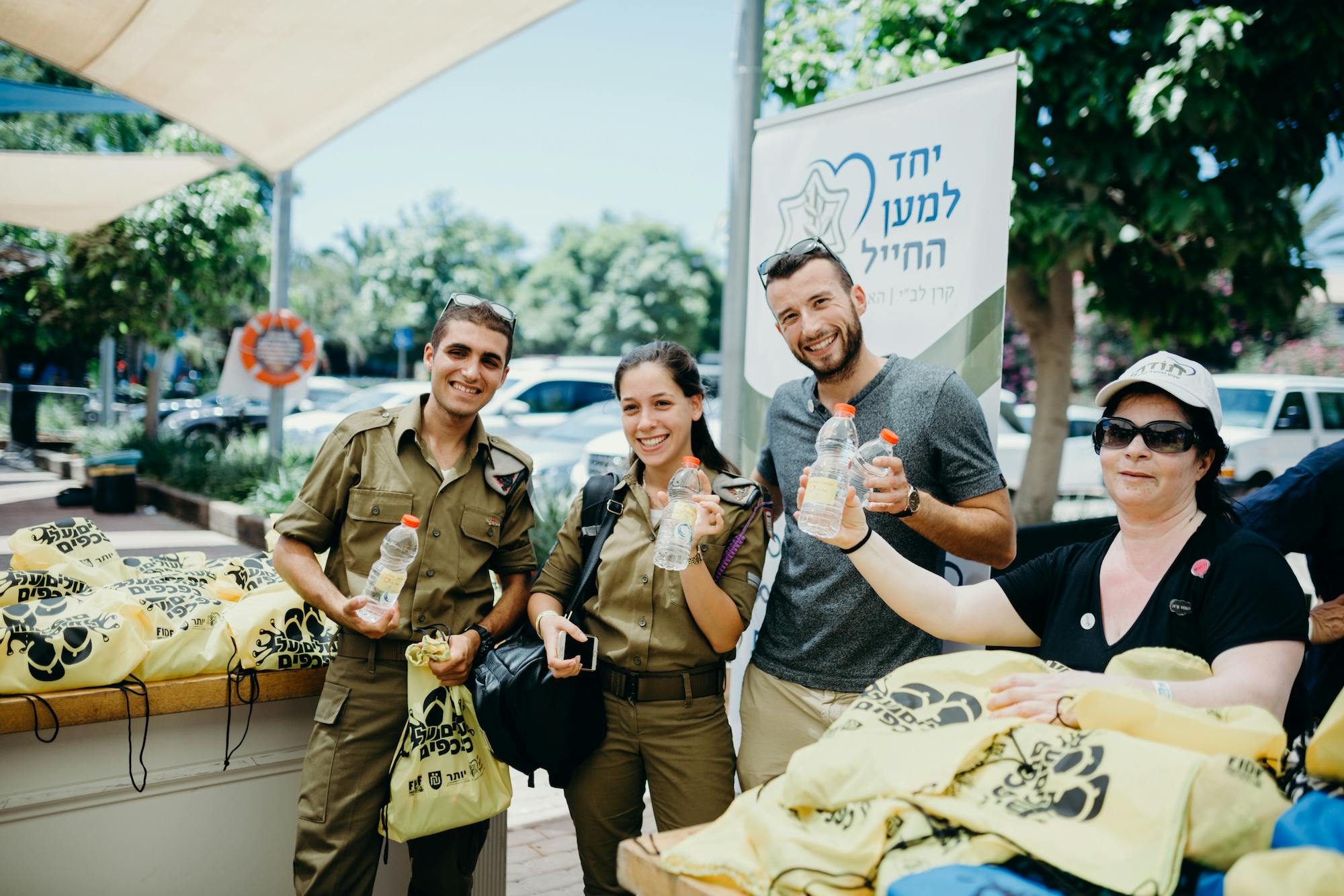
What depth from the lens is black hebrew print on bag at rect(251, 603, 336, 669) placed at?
3.04 meters

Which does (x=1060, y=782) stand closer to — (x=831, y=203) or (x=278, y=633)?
(x=278, y=633)

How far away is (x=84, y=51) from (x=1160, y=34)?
6.53m

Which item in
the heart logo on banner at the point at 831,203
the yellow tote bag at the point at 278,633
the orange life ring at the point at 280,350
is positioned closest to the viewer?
the yellow tote bag at the point at 278,633

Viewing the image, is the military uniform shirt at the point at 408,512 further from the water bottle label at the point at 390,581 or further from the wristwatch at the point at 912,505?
the wristwatch at the point at 912,505

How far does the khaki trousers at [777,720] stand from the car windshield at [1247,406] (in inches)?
538

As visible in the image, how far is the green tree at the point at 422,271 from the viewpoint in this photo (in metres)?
45.2

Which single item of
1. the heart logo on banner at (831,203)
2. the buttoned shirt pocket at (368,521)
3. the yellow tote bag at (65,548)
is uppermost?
the heart logo on banner at (831,203)

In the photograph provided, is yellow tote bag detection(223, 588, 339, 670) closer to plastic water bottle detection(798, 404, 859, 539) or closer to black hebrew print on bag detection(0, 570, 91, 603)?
black hebrew print on bag detection(0, 570, 91, 603)

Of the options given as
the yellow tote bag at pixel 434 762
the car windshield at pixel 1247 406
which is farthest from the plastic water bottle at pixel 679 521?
the car windshield at pixel 1247 406

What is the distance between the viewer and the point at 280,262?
1051 cm

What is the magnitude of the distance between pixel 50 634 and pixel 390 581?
1.04 metres

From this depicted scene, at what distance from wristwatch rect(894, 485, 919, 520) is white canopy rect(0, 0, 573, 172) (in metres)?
4.02

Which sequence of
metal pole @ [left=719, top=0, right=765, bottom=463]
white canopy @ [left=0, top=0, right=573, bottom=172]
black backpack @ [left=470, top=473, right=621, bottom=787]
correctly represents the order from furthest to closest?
1. white canopy @ [left=0, top=0, right=573, bottom=172]
2. metal pole @ [left=719, top=0, right=765, bottom=463]
3. black backpack @ [left=470, top=473, right=621, bottom=787]

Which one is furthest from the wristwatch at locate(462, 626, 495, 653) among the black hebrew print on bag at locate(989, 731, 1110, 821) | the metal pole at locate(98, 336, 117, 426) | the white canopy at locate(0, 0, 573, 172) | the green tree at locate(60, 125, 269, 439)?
the metal pole at locate(98, 336, 117, 426)
